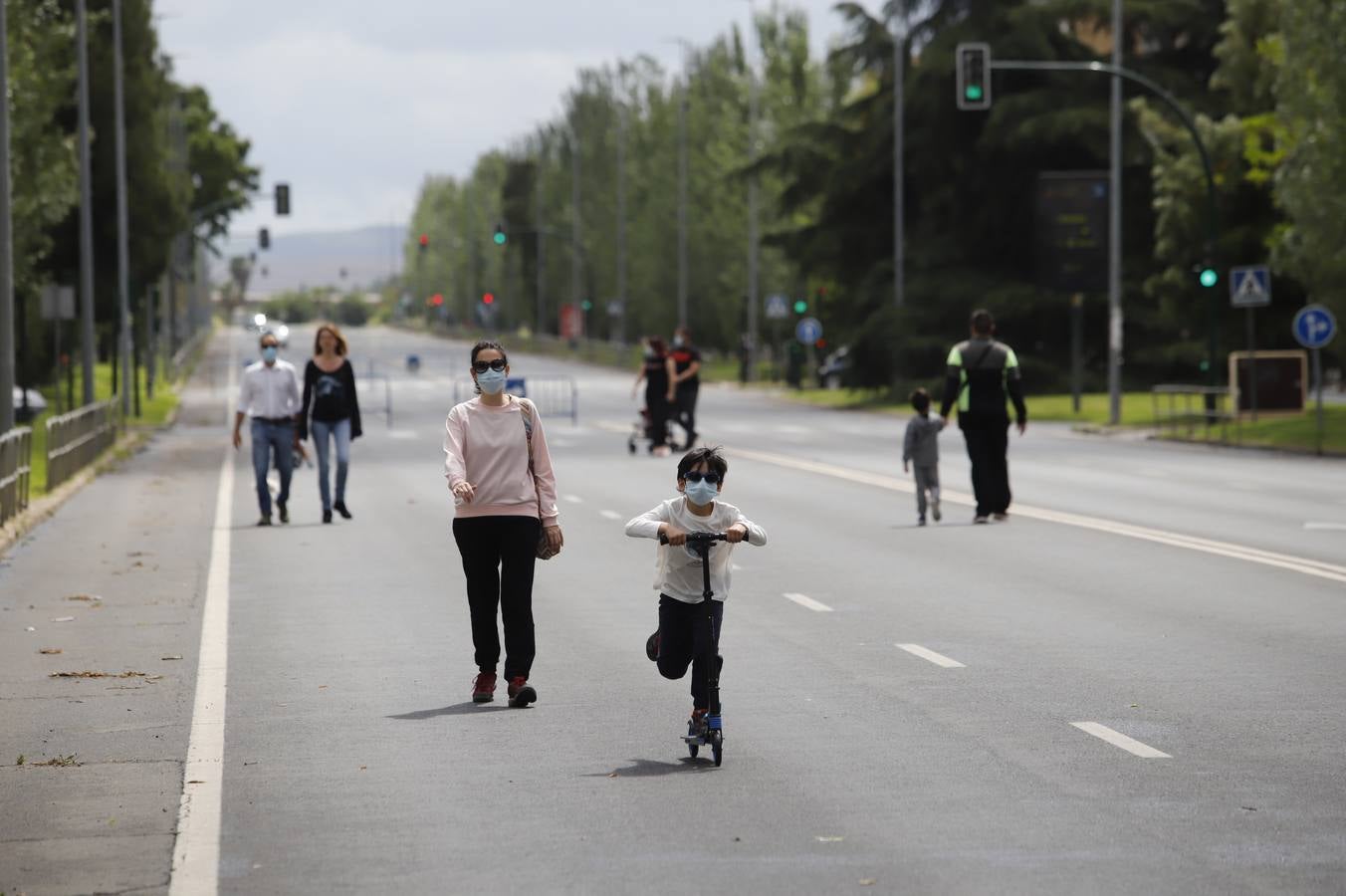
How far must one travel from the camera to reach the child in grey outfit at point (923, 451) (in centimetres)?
2194

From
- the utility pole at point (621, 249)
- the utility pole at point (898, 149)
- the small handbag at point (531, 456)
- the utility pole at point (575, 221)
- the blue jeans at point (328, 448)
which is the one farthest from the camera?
the utility pole at point (575, 221)

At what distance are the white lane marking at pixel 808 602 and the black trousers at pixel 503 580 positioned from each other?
424 centimetres

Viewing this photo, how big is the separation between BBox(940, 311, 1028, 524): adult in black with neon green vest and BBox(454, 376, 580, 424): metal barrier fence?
75.7 ft

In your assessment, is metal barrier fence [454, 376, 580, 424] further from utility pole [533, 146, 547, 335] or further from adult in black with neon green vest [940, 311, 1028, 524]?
utility pole [533, 146, 547, 335]

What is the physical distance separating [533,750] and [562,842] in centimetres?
189

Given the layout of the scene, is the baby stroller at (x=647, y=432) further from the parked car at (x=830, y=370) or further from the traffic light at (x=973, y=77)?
the parked car at (x=830, y=370)

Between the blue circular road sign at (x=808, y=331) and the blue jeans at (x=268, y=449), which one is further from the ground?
the blue circular road sign at (x=808, y=331)

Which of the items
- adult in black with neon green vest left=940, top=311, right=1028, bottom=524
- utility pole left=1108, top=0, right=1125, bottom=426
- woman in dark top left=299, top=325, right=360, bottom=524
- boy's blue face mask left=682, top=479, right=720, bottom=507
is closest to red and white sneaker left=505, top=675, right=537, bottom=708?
boy's blue face mask left=682, top=479, right=720, bottom=507

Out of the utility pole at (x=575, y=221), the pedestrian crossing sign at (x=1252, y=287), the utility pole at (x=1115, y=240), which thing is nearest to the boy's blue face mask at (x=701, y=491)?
the pedestrian crossing sign at (x=1252, y=287)

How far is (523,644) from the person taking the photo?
11234 mm

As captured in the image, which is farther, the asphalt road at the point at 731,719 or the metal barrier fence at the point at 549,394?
the metal barrier fence at the point at 549,394

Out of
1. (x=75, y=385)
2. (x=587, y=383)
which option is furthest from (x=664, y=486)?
(x=587, y=383)

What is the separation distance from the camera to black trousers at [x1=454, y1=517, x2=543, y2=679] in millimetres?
11141

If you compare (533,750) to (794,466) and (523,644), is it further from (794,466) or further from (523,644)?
(794,466)
